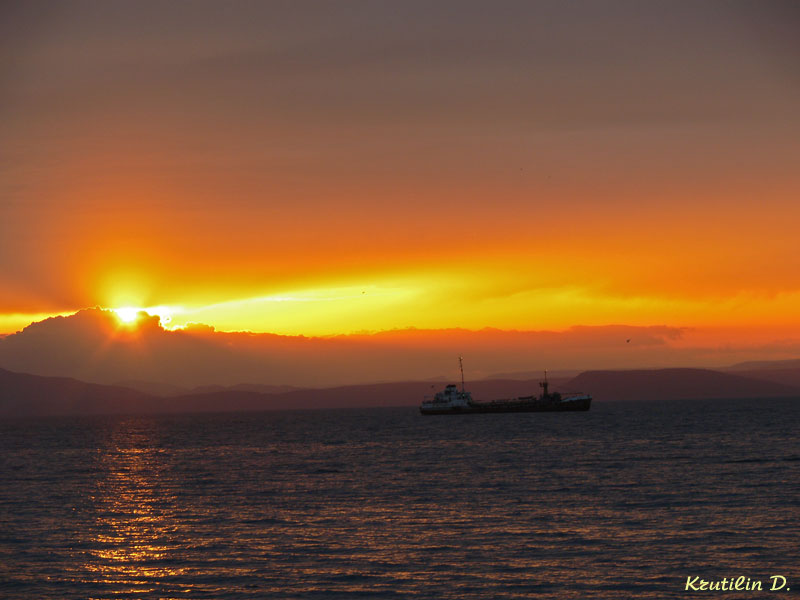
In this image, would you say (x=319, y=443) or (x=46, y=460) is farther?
(x=319, y=443)

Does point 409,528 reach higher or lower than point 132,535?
lower

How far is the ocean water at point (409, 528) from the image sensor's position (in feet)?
113

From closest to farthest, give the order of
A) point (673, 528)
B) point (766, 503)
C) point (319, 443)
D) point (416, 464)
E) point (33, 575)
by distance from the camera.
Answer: point (33, 575) < point (673, 528) < point (766, 503) < point (416, 464) < point (319, 443)

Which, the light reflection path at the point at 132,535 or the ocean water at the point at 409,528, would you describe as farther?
the light reflection path at the point at 132,535

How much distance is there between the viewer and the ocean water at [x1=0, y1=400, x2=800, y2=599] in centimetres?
3447

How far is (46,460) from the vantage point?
11238 cm

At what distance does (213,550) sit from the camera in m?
41.2

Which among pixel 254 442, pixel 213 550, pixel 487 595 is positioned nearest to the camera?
pixel 487 595

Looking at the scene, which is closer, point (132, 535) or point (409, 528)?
point (409, 528)

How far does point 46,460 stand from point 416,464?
52954mm

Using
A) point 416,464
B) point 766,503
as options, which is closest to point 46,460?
point 416,464

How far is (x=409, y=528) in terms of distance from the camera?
46125 mm

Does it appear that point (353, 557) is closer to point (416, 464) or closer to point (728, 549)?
point (728, 549)

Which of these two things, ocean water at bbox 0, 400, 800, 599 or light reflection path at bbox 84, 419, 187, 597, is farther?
light reflection path at bbox 84, 419, 187, 597
